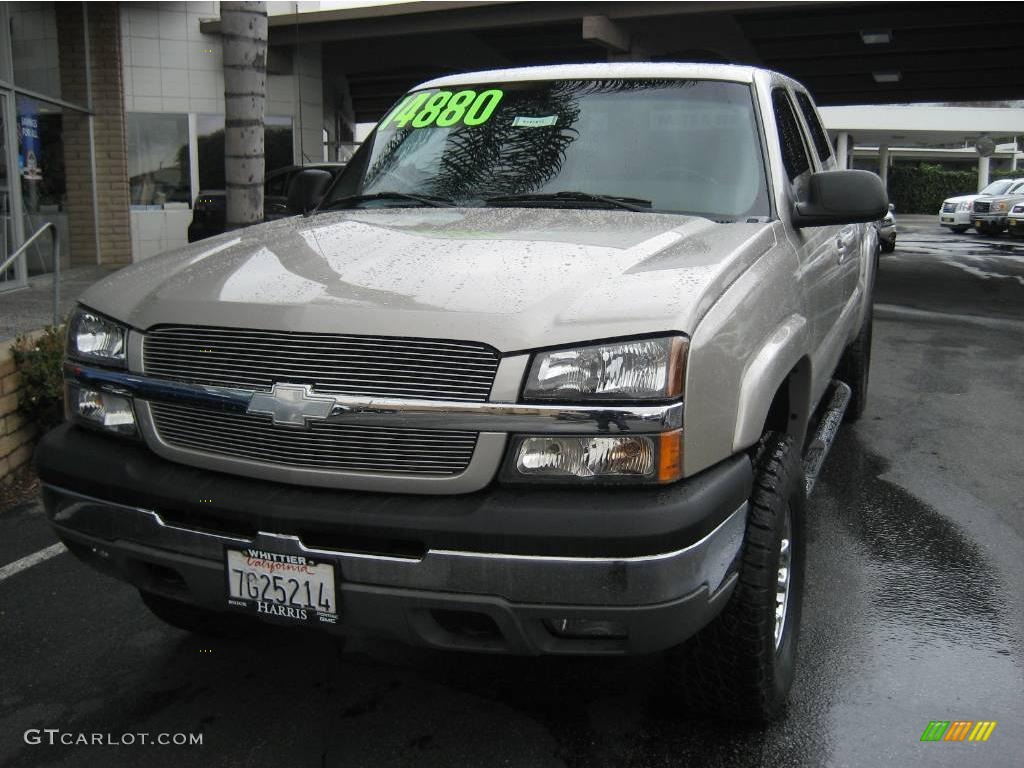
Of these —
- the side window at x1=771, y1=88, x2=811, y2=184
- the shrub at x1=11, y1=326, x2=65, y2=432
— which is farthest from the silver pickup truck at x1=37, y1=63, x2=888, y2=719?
the shrub at x1=11, y1=326, x2=65, y2=432

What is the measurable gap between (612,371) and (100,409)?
141 centimetres

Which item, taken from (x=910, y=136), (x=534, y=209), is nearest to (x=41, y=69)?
(x=534, y=209)

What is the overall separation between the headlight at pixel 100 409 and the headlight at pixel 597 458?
1086 mm

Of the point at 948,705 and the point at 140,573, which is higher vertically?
the point at 140,573

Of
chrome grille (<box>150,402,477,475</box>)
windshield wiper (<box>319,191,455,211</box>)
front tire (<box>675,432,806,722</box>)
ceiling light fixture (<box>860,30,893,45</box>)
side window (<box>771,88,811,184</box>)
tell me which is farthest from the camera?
ceiling light fixture (<box>860,30,893,45</box>)

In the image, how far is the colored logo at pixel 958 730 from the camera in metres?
2.88

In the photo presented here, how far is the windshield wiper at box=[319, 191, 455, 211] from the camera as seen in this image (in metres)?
3.60

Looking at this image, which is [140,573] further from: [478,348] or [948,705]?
[948,705]

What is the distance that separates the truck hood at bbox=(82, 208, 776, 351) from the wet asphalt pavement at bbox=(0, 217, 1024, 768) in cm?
113

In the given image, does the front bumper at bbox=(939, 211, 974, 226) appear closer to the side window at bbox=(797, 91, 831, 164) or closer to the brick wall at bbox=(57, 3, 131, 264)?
the brick wall at bbox=(57, 3, 131, 264)

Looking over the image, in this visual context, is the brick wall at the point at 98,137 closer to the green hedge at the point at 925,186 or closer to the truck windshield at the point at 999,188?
the truck windshield at the point at 999,188

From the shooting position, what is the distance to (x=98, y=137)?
15359 mm

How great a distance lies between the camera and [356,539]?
7.85ft

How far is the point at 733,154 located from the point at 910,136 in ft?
167
